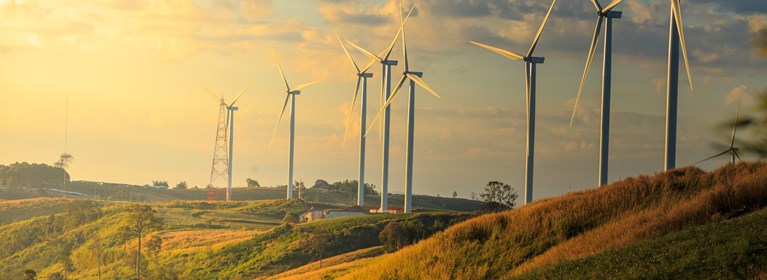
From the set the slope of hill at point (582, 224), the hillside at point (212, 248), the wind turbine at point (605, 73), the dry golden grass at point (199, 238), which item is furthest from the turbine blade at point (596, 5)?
the dry golden grass at point (199, 238)

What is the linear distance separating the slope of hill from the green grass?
8.22 ft

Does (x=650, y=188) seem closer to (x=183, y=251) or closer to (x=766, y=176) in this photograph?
(x=766, y=176)

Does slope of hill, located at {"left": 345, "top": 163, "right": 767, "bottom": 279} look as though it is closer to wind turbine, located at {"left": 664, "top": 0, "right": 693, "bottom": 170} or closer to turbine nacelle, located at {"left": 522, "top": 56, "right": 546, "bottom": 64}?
wind turbine, located at {"left": 664, "top": 0, "right": 693, "bottom": 170}

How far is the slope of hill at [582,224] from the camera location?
156 feet

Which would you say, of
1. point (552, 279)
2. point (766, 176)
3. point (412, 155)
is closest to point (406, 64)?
point (412, 155)

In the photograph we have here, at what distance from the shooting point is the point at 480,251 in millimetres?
56062

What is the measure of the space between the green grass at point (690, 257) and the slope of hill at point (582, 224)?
8.22 feet

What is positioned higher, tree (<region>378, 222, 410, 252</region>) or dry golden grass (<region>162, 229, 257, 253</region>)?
tree (<region>378, 222, 410, 252</region>)

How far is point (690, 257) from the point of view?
37781 millimetres

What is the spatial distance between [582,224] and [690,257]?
59.2 feet

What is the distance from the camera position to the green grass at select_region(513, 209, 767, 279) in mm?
35781

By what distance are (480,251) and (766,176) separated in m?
14.3

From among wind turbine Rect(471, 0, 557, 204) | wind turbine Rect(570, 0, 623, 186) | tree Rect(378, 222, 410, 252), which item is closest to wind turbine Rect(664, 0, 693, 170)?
wind turbine Rect(570, 0, 623, 186)

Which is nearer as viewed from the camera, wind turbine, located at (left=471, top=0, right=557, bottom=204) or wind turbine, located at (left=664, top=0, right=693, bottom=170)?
wind turbine, located at (left=664, top=0, right=693, bottom=170)
